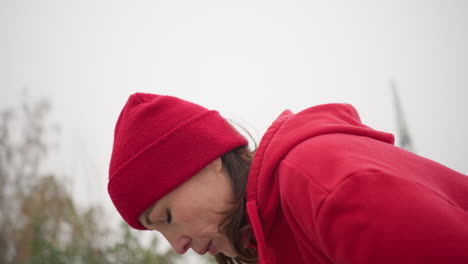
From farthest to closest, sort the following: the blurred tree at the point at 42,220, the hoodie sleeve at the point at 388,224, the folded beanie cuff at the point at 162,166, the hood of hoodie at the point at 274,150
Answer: the blurred tree at the point at 42,220, the folded beanie cuff at the point at 162,166, the hood of hoodie at the point at 274,150, the hoodie sleeve at the point at 388,224

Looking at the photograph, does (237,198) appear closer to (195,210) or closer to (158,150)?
(195,210)

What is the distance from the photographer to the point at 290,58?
2199mm

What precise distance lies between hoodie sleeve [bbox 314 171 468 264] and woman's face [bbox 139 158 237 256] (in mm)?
306

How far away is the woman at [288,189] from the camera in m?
0.48

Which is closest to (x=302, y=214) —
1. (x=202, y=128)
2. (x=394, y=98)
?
(x=202, y=128)

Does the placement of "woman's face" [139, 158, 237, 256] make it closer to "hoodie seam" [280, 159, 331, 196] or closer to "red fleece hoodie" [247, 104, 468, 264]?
"red fleece hoodie" [247, 104, 468, 264]

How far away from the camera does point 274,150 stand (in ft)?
2.26

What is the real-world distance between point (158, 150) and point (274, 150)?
0.25 meters

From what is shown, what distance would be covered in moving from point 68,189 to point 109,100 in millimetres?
591

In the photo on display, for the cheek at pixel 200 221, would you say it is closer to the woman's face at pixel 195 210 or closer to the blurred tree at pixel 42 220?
the woman's face at pixel 195 210

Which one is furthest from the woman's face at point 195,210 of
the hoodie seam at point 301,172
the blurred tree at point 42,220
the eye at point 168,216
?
the blurred tree at point 42,220

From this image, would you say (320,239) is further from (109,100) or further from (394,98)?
(109,100)

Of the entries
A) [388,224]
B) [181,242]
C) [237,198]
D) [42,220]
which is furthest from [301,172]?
[42,220]

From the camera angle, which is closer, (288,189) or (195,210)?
(288,189)
